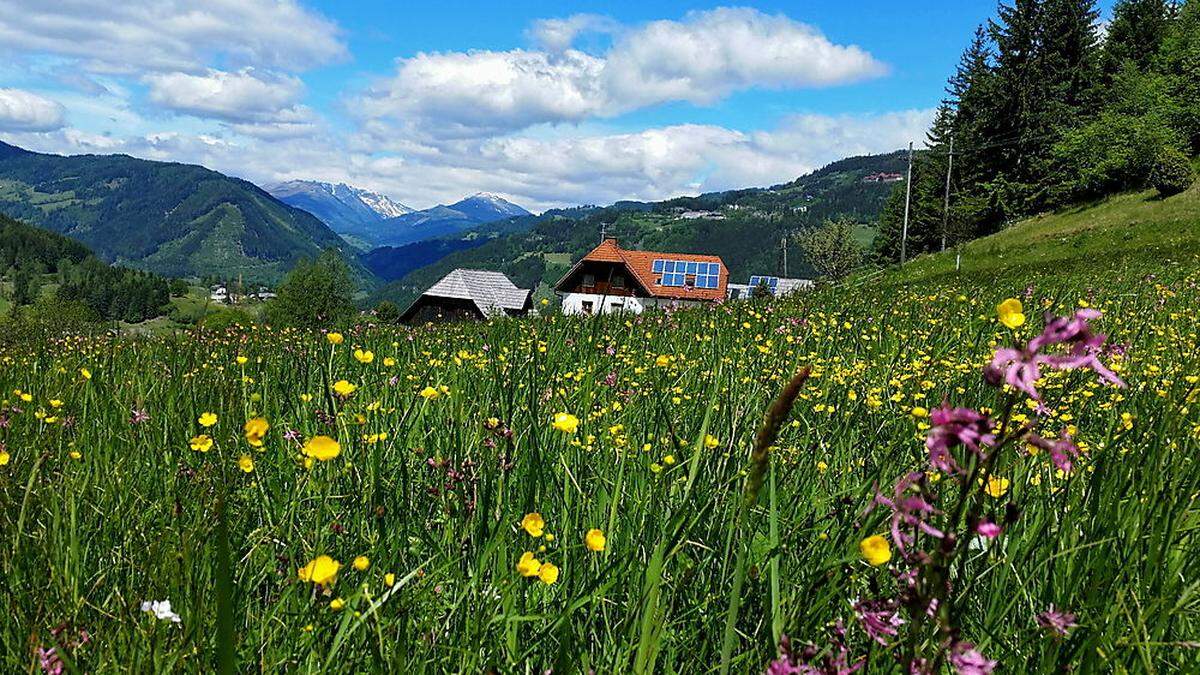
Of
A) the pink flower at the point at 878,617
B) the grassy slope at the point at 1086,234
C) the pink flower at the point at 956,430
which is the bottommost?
the pink flower at the point at 878,617

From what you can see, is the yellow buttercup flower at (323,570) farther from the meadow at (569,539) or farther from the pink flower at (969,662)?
the pink flower at (969,662)

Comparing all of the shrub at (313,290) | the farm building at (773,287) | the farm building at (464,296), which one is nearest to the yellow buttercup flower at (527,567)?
the farm building at (773,287)

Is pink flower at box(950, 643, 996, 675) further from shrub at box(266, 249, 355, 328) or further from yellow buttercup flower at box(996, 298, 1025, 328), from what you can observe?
shrub at box(266, 249, 355, 328)

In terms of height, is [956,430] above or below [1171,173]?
below

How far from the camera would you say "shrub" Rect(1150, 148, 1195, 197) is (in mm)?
34872

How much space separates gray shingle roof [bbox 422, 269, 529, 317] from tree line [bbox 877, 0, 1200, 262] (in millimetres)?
41643

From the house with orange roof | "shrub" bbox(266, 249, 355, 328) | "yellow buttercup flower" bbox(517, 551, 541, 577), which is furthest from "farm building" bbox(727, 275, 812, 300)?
"shrub" bbox(266, 249, 355, 328)

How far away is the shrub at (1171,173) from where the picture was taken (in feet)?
114

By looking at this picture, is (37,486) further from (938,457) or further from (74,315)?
(74,315)

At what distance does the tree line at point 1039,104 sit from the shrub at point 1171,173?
961 cm

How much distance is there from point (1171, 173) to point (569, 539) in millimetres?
43371

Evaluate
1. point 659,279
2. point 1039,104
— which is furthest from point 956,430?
point 659,279

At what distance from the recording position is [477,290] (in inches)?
3351

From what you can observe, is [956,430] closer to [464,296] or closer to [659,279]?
[464,296]
